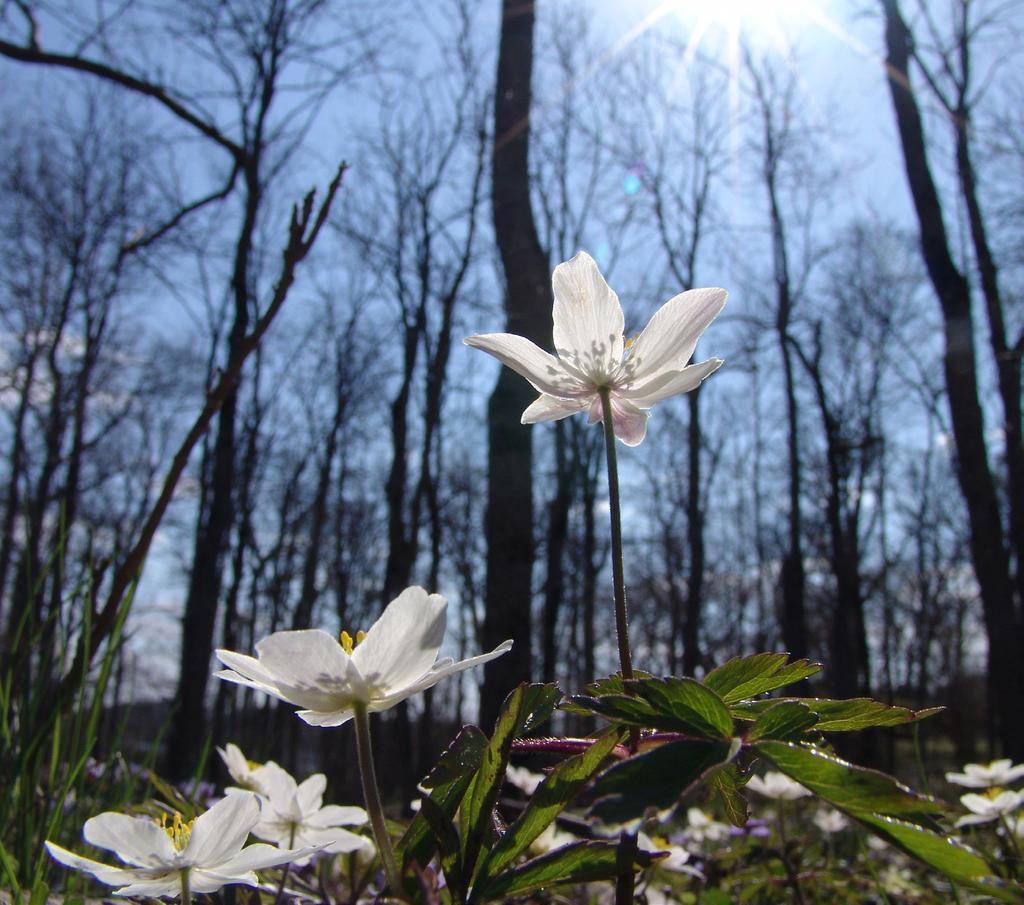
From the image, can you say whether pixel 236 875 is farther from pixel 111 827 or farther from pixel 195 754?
pixel 195 754

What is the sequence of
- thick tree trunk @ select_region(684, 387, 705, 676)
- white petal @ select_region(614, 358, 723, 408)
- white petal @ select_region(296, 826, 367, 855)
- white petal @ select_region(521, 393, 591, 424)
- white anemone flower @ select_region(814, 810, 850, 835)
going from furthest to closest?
thick tree trunk @ select_region(684, 387, 705, 676)
white anemone flower @ select_region(814, 810, 850, 835)
white petal @ select_region(296, 826, 367, 855)
white petal @ select_region(521, 393, 591, 424)
white petal @ select_region(614, 358, 723, 408)

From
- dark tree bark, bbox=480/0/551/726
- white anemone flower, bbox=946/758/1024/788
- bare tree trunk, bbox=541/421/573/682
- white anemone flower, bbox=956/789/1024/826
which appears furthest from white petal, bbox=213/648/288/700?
bare tree trunk, bbox=541/421/573/682

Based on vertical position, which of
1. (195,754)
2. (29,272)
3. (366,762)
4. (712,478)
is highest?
(29,272)

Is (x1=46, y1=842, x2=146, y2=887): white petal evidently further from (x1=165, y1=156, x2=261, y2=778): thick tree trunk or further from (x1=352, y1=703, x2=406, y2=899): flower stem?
(x1=165, y1=156, x2=261, y2=778): thick tree trunk

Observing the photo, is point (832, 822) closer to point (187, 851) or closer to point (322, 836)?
point (322, 836)

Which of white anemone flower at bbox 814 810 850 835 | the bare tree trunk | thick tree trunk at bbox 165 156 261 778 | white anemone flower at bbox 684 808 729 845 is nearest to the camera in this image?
white anemone flower at bbox 684 808 729 845

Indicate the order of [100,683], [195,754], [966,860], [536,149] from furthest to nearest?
[536,149] < [195,754] < [100,683] < [966,860]

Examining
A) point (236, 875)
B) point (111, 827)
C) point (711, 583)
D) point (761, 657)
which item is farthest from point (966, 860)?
point (711, 583)
